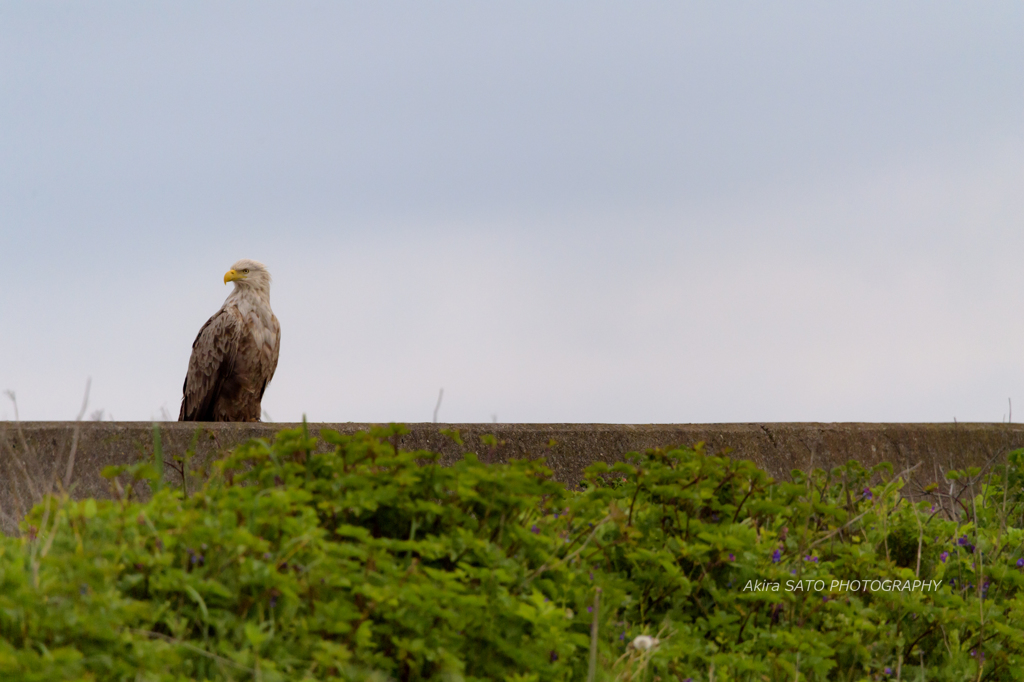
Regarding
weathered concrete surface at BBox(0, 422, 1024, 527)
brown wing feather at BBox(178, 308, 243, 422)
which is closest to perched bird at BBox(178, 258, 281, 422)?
brown wing feather at BBox(178, 308, 243, 422)

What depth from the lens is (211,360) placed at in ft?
29.5

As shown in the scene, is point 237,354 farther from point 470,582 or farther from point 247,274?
point 470,582

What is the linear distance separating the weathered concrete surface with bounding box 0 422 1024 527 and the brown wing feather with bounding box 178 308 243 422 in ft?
10.8

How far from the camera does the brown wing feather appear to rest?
893 centimetres

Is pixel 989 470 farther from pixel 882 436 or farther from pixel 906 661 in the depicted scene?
pixel 906 661

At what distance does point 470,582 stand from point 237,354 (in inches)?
247

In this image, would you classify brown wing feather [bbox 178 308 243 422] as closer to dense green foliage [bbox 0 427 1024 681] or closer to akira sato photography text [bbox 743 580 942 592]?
dense green foliage [bbox 0 427 1024 681]

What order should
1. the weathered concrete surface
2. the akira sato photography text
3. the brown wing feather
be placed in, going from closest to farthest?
the akira sato photography text, the weathered concrete surface, the brown wing feather

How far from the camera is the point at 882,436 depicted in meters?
7.00

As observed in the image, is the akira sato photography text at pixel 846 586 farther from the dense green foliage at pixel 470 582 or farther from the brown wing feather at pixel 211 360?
the brown wing feather at pixel 211 360

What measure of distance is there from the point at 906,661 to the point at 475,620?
2.24 m

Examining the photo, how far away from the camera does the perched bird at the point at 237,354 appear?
8.95m

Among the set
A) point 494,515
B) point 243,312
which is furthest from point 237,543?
point 243,312

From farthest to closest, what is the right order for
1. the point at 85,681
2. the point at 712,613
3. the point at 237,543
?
the point at 712,613 → the point at 237,543 → the point at 85,681
